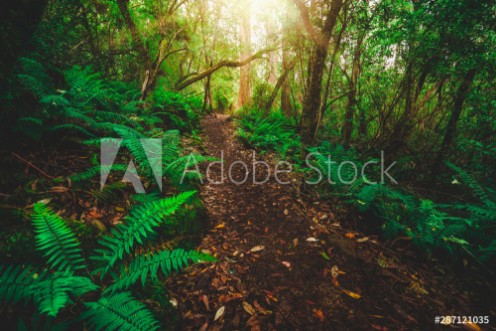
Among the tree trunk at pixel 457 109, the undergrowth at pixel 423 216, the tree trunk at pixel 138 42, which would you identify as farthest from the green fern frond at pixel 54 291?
the tree trunk at pixel 457 109

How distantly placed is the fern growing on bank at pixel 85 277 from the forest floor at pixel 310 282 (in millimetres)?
509

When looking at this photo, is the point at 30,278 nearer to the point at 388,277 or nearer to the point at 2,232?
the point at 2,232

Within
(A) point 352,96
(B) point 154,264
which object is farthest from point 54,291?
(A) point 352,96

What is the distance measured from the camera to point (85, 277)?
160 centimetres

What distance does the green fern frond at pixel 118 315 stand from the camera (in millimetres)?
1358

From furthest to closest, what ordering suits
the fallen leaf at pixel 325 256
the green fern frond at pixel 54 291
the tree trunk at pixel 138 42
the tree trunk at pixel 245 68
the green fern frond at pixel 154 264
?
1. the tree trunk at pixel 245 68
2. the tree trunk at pixel 138 42
3. the fallen leaf at pixel 325 256
4. the green fern frond at pixel 154 264
5. the green fern frond at pixel 54 291

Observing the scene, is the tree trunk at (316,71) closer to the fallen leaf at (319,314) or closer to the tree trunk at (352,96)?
the tree trunk at (352,96)

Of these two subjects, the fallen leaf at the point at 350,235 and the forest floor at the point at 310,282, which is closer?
the forest floor at the point at 310,282

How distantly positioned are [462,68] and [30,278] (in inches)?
265

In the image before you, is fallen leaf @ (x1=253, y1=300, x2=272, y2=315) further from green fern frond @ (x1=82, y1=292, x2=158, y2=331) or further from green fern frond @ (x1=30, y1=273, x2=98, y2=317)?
green fern frond @ (x1=30, y1=273, x2=98, y2=317)

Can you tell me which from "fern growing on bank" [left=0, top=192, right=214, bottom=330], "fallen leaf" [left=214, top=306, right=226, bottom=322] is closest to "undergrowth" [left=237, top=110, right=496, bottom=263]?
"fallen leaf" [left=214, top=306, right=226, bottom=322]

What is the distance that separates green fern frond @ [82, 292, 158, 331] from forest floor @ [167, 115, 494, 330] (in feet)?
1.63

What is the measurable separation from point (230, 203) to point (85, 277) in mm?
2156

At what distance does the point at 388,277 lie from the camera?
2293 mm
